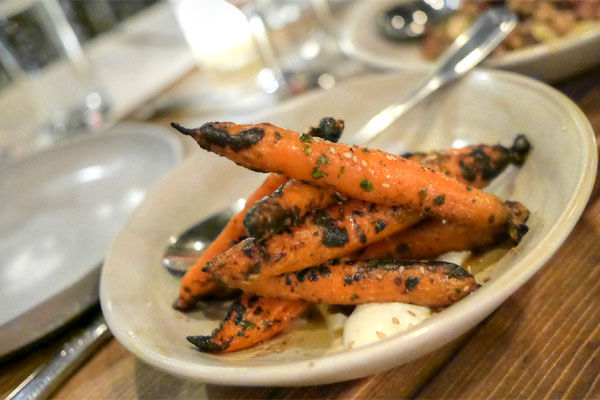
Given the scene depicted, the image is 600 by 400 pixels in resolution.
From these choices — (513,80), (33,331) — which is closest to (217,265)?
(33,331)

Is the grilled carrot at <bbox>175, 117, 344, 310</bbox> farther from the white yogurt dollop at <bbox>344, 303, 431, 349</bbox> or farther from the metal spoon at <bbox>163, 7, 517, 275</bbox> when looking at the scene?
the white yogurt dollop at <bbox>344, 303, 431, 349</bbox>

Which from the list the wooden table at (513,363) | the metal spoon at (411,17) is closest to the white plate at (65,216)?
the wooden table at (513,363)

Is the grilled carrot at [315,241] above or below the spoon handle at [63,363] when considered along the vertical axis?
above

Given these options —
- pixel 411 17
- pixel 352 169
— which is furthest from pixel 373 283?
pixel 411 17

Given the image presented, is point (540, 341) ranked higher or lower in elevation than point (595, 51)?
lower

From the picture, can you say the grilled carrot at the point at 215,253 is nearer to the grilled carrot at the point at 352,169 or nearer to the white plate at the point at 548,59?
the grilled carrot at the point at 352,169

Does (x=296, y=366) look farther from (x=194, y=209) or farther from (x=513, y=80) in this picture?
(x=513, y=80)

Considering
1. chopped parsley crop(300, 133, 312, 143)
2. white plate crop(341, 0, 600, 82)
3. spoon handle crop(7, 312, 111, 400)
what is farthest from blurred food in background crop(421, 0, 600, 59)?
spoon handle crop(7, 312, 111, 400)
